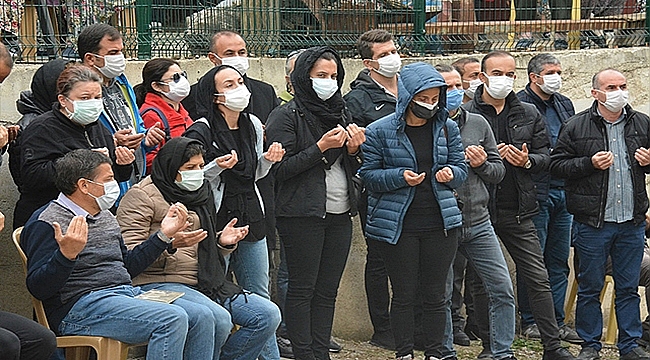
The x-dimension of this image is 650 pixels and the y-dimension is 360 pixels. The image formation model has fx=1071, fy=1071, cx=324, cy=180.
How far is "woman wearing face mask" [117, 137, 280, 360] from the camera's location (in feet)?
19.4

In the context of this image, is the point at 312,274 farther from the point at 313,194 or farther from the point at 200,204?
the point at 200,204

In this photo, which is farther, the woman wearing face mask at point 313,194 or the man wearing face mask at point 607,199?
the man wearing face mask at point 607,199

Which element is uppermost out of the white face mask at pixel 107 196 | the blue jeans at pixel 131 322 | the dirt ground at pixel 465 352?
the white face mask at pixel 107 196

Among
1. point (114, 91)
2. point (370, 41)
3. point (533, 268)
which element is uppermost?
point (370, 41)

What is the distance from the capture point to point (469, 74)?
8.41 meters

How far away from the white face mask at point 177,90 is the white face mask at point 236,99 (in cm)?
54

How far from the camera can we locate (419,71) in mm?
6793

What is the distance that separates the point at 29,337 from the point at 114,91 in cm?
193

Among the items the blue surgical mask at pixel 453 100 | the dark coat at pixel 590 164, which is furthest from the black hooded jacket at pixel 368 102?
the dark coat at pixel 590 164

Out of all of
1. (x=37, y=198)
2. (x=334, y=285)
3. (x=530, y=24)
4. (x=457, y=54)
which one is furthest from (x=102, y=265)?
(x=530, y=24)

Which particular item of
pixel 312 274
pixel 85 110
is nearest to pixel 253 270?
pixel 312 274

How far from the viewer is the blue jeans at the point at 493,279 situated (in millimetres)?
7324

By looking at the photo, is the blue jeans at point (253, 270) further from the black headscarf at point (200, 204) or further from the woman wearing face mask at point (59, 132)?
the woman wearing face mask at point (59, 132)

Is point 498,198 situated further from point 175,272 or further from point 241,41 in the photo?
point 175,272
